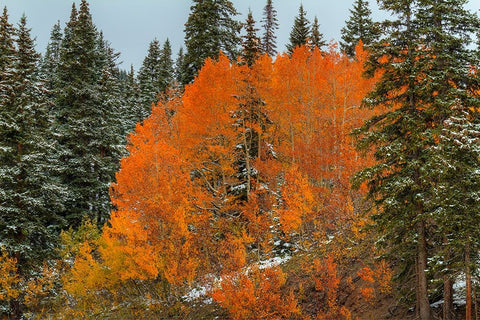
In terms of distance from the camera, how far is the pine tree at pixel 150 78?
47125mm

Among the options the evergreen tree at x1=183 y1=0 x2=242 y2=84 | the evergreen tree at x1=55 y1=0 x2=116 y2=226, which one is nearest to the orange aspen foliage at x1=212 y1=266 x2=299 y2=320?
the evergreen tree at x1=55 y1=0 x2=116 y2=226

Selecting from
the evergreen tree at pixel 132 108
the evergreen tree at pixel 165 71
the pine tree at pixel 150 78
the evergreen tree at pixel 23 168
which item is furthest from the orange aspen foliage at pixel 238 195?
the evergreen tree at pixel 165 71

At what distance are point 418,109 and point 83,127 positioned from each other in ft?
89.6

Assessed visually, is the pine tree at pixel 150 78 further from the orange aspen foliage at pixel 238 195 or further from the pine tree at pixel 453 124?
the pine tree at pixel 453 124

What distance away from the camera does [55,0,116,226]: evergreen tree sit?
30109 millimetres

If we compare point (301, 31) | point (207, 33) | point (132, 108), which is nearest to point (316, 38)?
point (301, 31)

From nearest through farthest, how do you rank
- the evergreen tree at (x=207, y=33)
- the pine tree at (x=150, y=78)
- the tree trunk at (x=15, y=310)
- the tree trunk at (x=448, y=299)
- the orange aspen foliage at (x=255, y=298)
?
the tree trunk at (x=448, y=299), the orange aspen foliage at (x=255, y=298), the tree trunk at (x=15, y=310), the evergreen tree at (x=207, y=33), the pine tree at (x=150, y=78)

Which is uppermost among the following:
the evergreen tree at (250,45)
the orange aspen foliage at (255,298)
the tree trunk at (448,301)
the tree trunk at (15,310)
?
the evergreen tree at (250,45)

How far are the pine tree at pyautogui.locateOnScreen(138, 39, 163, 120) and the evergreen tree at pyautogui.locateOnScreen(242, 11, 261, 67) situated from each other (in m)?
22.0

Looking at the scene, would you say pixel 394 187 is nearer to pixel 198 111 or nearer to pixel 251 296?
pixel 251 296

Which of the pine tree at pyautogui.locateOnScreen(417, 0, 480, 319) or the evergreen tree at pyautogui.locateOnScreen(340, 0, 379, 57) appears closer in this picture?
the pine tree at pyautogui.locateOnScreen(417, 0, 480, 319)

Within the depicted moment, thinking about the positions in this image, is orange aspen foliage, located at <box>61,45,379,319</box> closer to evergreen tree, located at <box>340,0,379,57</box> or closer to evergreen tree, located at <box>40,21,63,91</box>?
evergreen tree, located at <box>340,0,379,57</box>

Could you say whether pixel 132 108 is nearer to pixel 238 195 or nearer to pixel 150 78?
pixel 150 78

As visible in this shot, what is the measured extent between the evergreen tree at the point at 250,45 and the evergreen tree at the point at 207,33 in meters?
8.56
